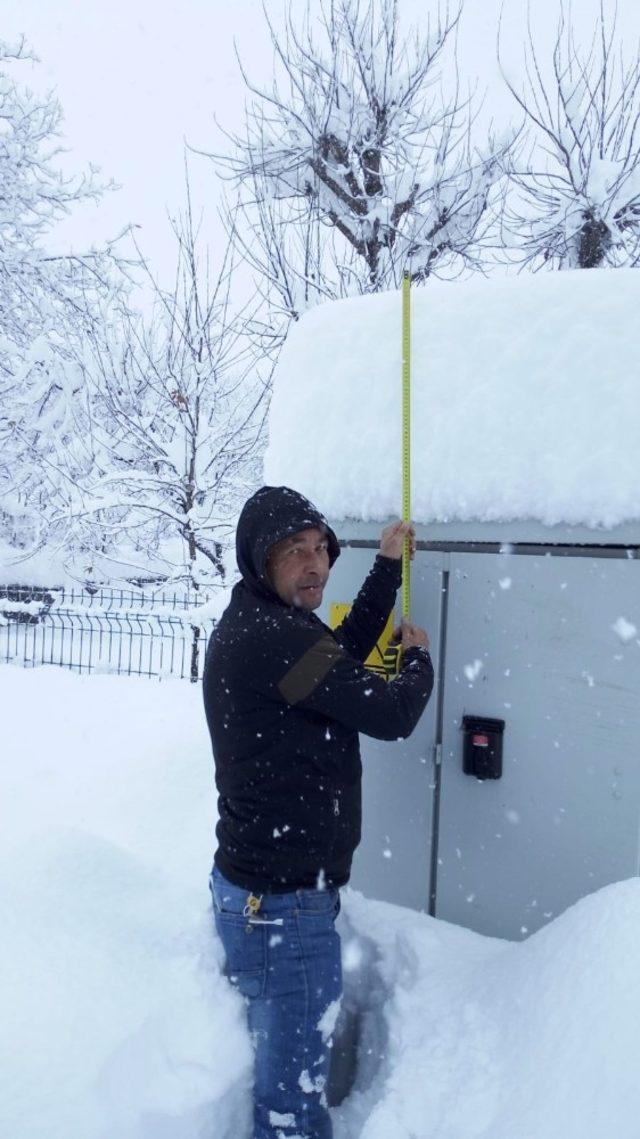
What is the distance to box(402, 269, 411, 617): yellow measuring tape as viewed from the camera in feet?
8.55

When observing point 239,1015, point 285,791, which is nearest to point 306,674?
point 285,791

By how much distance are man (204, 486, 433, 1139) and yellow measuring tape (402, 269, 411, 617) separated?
1.53 ft

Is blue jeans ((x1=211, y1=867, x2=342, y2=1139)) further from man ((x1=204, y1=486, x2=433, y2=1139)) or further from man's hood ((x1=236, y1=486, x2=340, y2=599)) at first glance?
man's hood ((x1=236, y1=486, x2=340, y2=599))

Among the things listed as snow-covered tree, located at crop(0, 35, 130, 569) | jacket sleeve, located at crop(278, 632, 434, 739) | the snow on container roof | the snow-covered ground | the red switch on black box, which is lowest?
the snow-covered ground

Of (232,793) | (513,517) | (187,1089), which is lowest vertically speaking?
(187,1089)

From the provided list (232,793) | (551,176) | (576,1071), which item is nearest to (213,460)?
(551,176)

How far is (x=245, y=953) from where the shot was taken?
6.93 feet

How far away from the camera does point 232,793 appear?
85.6 inches

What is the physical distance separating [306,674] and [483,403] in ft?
3.58

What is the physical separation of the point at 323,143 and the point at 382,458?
771cm

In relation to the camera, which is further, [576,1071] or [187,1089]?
[187,1089]

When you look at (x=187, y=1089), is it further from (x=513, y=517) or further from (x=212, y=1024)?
(x=513, y=517)

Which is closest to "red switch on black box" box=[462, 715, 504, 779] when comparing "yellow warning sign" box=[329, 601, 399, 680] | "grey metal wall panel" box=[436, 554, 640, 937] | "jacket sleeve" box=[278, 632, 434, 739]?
"grey metal wall panel" box=[436, 554, 640, 937]

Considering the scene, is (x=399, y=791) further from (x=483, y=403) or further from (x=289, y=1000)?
(x=483, y=403)
